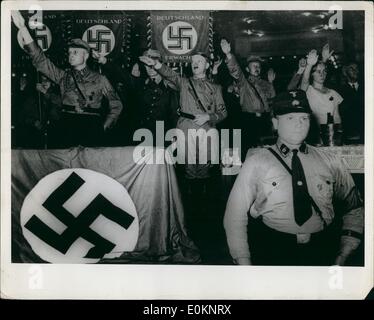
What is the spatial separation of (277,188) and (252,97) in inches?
15.9

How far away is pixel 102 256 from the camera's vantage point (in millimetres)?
1855

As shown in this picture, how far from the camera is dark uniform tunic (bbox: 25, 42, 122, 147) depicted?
1854 mm

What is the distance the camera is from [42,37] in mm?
1870

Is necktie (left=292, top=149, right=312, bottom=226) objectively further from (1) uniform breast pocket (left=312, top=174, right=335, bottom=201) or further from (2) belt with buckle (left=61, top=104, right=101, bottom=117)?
(2) belt with buckle (left=61, top=104, right=101, bottom=117)

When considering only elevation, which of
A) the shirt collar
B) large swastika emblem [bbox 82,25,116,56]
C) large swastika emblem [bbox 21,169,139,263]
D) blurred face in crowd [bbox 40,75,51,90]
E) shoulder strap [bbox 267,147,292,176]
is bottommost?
large swastika emblem [bbox 21,169,139,263]

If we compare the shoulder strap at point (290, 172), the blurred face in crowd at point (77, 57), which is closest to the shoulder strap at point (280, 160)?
the shoulder strap at point (290, 172)

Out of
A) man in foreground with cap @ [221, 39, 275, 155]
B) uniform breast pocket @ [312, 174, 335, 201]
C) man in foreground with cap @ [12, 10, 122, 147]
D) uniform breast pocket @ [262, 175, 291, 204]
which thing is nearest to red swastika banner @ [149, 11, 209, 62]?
man in foreground with cap @ [221, 39, 275, 155]

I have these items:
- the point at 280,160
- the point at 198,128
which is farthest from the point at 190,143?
the point at 280,160

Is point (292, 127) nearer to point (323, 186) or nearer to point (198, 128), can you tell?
point (323, 186)

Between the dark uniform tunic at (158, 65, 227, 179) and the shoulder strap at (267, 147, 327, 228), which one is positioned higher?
the dark uniform tunic at (158, 65, 227, 179)
